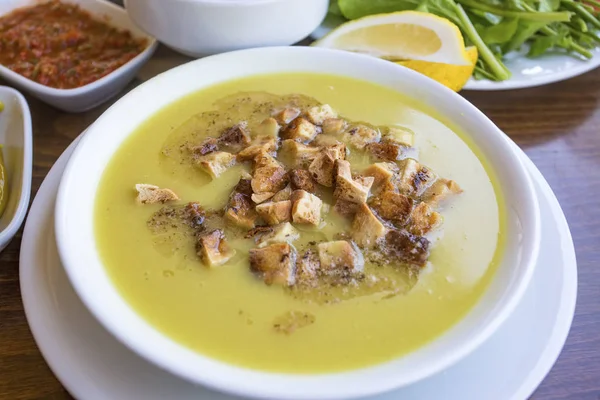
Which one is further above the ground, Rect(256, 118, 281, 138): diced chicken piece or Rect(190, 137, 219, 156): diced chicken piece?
Rect(256, 118, 281, 138): diced chicken piece

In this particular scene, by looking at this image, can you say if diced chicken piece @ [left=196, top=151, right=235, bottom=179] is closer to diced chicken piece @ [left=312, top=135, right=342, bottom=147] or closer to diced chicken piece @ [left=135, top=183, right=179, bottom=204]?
diced chicken piece @ [left=135, top=183, right=179, bottom=204]

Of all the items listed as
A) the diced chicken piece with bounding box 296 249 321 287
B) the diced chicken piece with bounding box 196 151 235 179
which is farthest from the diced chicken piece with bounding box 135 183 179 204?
the diced chicken piece with bounding box 296 249 321 287

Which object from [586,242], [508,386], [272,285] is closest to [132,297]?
[272,285]

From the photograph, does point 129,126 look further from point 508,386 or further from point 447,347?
point 508,386

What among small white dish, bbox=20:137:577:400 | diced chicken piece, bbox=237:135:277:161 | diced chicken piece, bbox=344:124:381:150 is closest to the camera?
small white dish, bbox=20:137:577:400

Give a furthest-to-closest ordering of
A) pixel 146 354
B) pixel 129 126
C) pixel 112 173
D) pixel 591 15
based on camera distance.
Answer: pixel 591 15 → pixel 129 126 → pixel 112 173 → pixel 146 354

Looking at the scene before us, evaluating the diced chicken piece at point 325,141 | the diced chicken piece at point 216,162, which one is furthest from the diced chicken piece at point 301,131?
the diced chicken piece at point 216,162

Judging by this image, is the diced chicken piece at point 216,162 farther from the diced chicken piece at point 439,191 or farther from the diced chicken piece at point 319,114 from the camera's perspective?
the diced chicken piece at point 439,191
